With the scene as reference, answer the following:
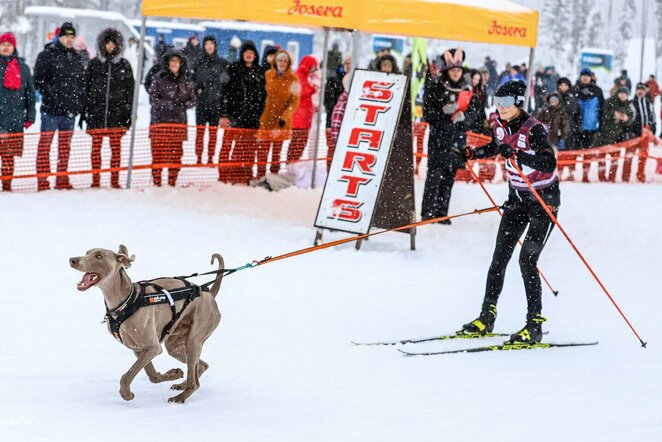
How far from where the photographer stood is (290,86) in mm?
12523

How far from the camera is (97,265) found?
15.5 ft

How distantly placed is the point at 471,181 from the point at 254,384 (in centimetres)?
1026

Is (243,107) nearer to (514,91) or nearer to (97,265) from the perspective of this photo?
(514,91)

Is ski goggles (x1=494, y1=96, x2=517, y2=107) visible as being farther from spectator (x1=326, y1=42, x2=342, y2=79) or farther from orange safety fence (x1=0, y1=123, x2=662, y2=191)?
spectator (x1=326, y1=42, x2=342, y2=79)

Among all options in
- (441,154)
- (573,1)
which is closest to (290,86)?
(441,154)

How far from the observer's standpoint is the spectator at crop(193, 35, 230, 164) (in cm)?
1249

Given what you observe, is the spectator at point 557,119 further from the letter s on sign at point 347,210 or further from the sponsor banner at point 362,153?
the letter s on sign at point 347,210

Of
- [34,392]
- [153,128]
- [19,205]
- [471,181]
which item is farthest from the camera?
[471,181]

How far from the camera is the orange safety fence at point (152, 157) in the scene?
1122 centimetres

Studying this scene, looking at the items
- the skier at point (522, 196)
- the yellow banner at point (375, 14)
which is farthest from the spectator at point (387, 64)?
the skier at point (522, 196)

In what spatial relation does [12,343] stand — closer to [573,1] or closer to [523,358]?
[523,358]

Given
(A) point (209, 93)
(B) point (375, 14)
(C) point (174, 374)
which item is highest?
(B) point (375, 14)

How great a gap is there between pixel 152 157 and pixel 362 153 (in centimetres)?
339

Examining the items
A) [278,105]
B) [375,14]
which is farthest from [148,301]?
[278,105]
